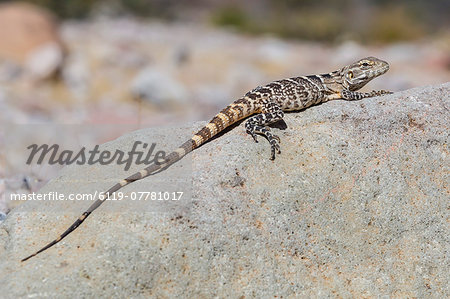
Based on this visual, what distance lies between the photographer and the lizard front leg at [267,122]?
5.39 m

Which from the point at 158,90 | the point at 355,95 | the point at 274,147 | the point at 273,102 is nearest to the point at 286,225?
the point at 274,147

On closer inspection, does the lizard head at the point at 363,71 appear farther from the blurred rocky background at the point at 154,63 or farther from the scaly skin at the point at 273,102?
the blurred rocky background at the point at 154,63

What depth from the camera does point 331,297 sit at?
4.72 m

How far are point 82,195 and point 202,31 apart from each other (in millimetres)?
24312

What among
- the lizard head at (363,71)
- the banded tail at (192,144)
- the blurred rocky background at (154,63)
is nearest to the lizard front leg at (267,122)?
the banded tail at (192,144)

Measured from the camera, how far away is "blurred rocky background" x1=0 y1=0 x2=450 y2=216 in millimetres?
17141

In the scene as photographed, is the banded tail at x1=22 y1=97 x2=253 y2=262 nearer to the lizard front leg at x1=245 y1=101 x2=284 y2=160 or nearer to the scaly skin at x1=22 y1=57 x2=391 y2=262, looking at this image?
the scaly skin at x1=22 y1=57 x2=391 y2=262

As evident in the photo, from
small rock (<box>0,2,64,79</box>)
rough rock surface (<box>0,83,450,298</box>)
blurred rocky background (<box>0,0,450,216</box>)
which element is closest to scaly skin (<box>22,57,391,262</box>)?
rough rock surface (<box>0,83,450,298</box>)

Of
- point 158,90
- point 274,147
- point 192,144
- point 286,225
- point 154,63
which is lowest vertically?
point 286,225

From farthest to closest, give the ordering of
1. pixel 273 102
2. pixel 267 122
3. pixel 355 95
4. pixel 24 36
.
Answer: pixel 24 36 → pixel 355 95 → pixel 273 102 → pixel 267 122

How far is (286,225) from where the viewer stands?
4.80 meters

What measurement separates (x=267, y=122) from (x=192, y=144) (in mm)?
938

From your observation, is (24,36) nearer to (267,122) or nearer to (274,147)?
(267,122)

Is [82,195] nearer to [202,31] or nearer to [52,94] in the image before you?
[52,94]
